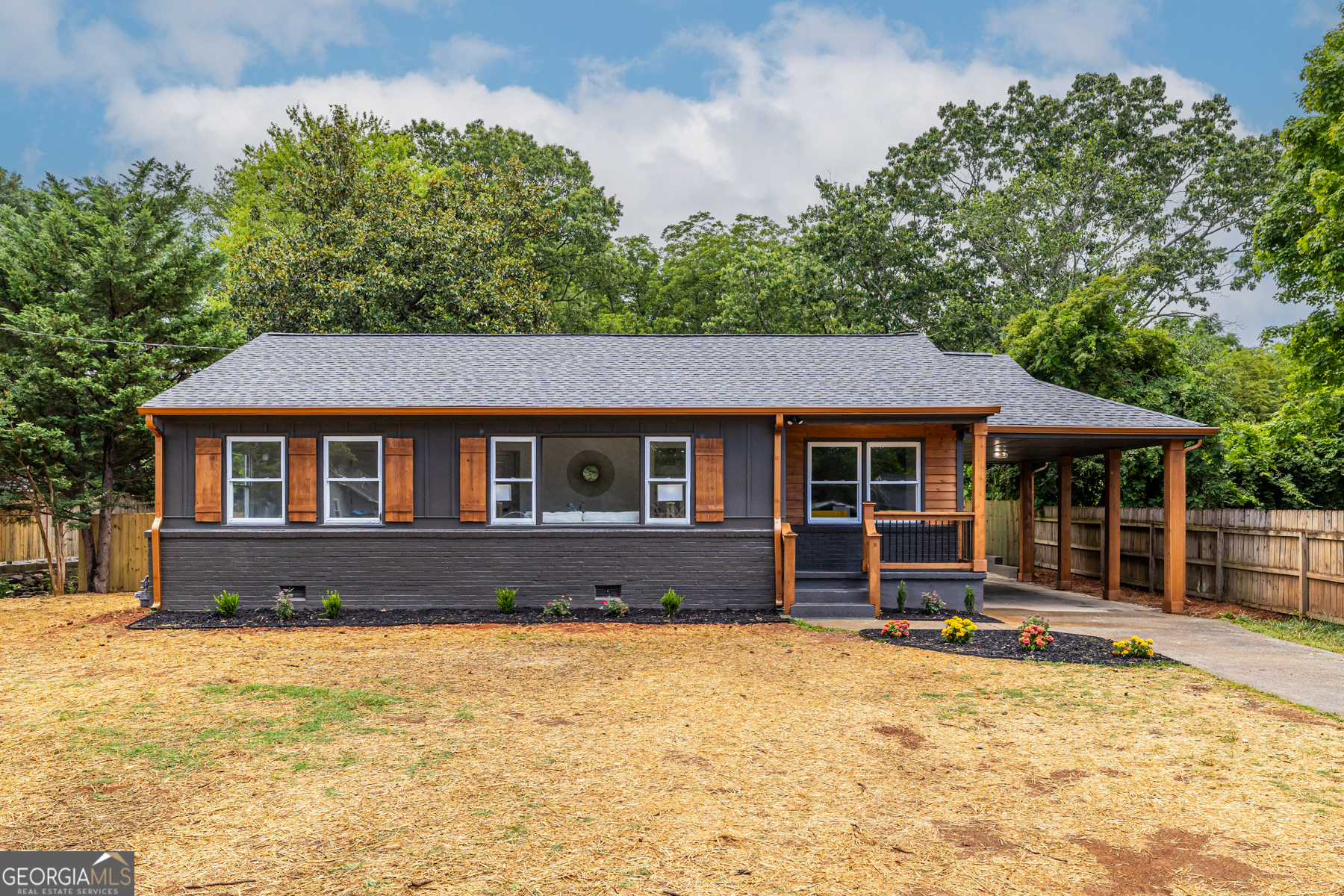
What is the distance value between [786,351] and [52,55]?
43117 mm

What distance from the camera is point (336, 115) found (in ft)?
72.0

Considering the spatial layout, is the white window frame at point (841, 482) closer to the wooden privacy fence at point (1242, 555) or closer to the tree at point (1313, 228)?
the wooden privacy fence at point (1242, 555)

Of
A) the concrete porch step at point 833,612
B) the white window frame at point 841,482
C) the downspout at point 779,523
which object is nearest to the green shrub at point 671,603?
the downspout at point 779,523

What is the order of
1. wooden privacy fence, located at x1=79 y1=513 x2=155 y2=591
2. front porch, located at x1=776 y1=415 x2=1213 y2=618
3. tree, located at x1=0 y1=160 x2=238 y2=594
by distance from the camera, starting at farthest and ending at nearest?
wooden privacy fence, located at x1=79 y1=513 x2=155 y2=591, tree, located at x1=0 y1=160 x2=238 y2=594, front porch, located at x1=776 y1=415 x2=1213 y2=618

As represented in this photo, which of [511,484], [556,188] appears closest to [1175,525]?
[511,484]

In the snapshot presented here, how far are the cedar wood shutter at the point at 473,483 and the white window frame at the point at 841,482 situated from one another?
15.4 feet

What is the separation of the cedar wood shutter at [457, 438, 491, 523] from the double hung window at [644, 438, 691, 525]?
2273mm

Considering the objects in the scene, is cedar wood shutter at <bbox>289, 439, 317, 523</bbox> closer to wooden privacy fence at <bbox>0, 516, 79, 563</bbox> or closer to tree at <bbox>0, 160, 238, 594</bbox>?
tree at <bbox>0, 160, 238, 594</bbox>

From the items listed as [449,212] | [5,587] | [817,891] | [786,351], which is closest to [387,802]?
[817,891]

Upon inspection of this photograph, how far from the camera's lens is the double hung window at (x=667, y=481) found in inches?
450

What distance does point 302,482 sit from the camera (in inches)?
441

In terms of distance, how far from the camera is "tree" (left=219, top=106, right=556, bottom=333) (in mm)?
18516

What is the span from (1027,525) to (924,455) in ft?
17.8

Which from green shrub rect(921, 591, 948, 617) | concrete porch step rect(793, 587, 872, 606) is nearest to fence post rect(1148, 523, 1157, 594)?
green shrub rect(921, 591, 948, 617)
